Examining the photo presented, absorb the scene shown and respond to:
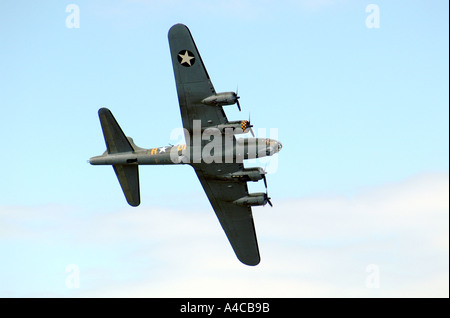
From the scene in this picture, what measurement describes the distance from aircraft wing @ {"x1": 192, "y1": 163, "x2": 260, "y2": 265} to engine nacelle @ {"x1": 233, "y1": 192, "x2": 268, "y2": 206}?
1.18ft

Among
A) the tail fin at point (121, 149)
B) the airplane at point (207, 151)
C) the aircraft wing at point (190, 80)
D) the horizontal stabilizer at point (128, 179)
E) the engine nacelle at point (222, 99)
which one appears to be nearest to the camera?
the engine nacelle at point (222, 99)

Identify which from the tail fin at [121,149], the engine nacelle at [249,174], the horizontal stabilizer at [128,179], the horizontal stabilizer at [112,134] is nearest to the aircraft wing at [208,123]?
the engine nacelle at [249,174]

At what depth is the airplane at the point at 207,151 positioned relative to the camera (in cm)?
4244

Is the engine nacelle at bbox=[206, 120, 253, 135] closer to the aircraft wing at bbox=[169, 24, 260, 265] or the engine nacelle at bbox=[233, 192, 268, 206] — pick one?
the aircraft wing at bbox=[169, 24, 260, 265]

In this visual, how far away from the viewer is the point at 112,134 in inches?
1836

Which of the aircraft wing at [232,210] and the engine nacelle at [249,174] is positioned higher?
the engine nacelle at [249,174]

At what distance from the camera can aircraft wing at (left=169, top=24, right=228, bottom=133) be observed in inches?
1660

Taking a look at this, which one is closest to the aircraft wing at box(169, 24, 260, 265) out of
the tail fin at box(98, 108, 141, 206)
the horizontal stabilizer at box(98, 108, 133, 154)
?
the tail fin at box(98, 108, 141, 206)

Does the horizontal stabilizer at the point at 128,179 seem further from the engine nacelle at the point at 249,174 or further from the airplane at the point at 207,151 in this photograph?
the engine nacelle at the point at 249,174

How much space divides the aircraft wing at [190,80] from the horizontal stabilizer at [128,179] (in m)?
5.86

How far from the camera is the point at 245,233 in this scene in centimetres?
4991

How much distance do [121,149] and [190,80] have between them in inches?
283
